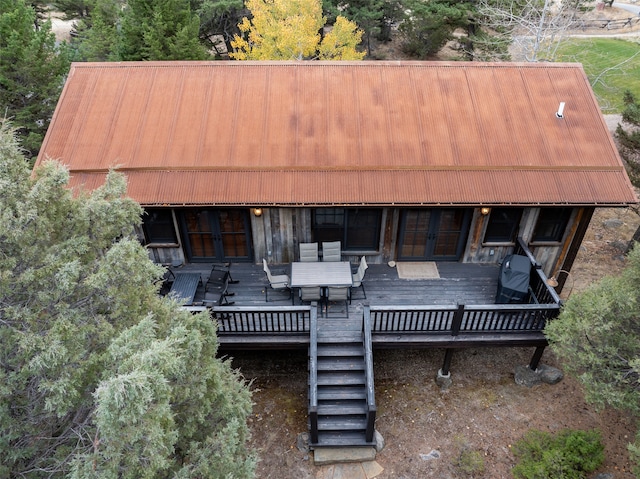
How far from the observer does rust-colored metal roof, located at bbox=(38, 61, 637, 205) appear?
862 centimetres

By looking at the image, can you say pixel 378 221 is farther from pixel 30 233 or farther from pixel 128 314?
pixel 30 233

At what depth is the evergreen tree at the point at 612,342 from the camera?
19.9ft

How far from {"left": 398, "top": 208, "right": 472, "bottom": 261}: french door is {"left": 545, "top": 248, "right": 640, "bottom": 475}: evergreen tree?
10.7 ft

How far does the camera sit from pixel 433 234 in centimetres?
960

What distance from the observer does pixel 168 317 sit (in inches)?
214

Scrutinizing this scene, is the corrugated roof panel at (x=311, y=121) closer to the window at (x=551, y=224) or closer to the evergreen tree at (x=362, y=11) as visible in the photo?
the window at (x=551, y=224)

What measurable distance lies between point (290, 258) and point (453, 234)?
3.75 meters

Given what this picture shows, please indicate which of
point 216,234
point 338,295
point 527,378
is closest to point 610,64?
point 527,378

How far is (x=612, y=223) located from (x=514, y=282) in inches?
380

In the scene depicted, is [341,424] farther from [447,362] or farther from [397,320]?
[447,362]

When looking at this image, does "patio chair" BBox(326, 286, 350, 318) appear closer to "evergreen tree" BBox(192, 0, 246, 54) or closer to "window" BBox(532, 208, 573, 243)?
"window" BBox(532, 208, 573, 243)

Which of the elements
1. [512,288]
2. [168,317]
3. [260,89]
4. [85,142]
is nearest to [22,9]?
[85,142]

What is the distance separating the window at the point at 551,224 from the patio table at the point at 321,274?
4.32m

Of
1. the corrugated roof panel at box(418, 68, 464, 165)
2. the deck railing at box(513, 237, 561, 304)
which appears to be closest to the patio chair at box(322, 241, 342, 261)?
the corrugated roof panel at box(418, 68, 464, 165)
